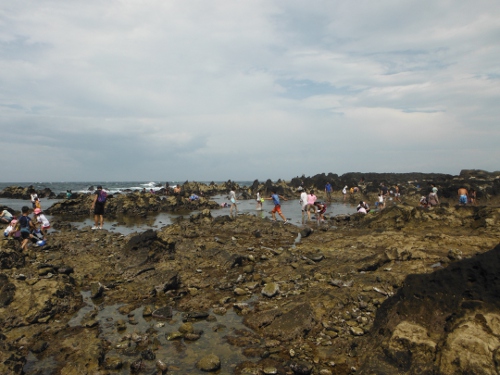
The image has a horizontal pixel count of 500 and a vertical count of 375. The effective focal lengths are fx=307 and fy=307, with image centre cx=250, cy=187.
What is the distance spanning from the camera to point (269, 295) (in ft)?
27.3

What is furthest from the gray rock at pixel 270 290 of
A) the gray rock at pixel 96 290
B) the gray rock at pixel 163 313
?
the gray rock at pixel 96 290

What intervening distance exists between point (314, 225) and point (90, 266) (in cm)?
1443

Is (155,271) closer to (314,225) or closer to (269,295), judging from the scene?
(269,295)

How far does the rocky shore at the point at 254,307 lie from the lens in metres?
4.62

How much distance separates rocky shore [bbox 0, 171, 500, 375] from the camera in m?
4.62

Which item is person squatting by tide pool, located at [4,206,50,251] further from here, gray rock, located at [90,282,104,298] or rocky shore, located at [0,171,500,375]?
gray rock, located at [90,282,104,298]

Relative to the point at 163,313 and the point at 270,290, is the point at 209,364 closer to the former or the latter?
the point at 163,313

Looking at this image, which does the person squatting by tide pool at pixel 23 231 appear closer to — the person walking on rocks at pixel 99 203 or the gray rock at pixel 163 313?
the person walking on rocks at pixel 99 203

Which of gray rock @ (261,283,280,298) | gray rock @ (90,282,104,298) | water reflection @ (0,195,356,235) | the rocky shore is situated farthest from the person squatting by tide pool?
gray rock @ (261,283,280,298)

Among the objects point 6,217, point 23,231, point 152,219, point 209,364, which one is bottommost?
point 152,219

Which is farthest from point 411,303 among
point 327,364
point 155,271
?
point 155,271

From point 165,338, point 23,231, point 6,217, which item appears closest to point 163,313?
point 165,338

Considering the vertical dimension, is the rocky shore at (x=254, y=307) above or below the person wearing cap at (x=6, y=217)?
below

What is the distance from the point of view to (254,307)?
7.81m
